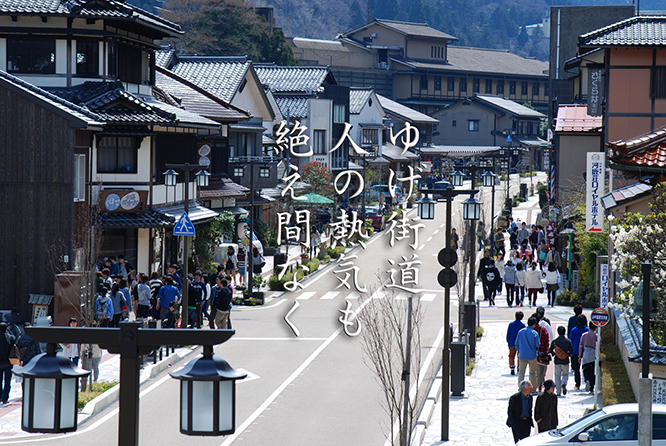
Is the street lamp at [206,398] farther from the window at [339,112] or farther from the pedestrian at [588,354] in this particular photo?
the window at [339,112]

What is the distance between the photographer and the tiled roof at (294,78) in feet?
185

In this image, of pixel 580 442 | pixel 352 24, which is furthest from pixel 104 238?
pixel 352 24

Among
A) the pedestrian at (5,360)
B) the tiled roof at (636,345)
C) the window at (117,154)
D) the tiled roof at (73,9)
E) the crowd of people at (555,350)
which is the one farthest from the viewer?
the window at (117,154)

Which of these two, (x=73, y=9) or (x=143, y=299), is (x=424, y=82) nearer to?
(x=73, y=9)

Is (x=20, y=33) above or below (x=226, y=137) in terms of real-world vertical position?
above

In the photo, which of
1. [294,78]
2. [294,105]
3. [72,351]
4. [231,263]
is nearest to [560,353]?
[72,351]

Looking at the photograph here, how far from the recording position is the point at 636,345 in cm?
1421

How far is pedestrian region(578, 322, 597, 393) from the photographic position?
17.8 m

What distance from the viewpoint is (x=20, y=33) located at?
28.1 meters

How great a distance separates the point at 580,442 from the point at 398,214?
127 ft

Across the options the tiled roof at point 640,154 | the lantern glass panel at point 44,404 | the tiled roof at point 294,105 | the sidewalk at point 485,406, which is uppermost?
the tiled roof at point 294,105

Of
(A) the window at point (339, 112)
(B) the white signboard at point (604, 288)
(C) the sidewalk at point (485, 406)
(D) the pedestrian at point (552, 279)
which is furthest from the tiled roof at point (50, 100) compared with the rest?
(A) the window at point (339, 112)

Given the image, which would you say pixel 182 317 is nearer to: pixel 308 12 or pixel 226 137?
pixel 226 137

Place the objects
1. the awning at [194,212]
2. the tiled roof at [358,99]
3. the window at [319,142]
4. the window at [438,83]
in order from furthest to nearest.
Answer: the window at [438,83], the tiled roof at [358,99], the window at [319,142], the awning at [194,212]
